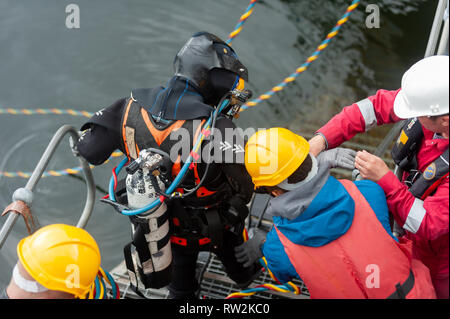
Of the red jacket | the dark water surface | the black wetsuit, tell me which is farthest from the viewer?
the dark water surface

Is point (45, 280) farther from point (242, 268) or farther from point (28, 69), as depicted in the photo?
point (28, 69)

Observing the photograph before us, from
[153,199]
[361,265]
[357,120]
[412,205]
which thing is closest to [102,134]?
[153,199]

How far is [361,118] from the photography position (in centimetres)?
283

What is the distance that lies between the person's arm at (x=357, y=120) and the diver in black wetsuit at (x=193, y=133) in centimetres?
57

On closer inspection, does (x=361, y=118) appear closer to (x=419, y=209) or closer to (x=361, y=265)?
(x=419, y=209)

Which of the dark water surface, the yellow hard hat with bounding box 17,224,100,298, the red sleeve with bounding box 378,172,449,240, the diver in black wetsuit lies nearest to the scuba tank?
the diver in black wetsuit

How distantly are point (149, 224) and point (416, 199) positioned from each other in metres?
1.52

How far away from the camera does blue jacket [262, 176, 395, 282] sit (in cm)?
204

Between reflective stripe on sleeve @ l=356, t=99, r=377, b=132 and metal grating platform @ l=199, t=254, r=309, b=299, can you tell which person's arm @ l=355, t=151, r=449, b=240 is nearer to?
reflective stripe on sleeve @ l=356, t=99, r=377, b=132

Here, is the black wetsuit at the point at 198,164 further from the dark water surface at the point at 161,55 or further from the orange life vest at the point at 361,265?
the dark water surface at the point at 161,55

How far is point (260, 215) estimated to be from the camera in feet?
13.0

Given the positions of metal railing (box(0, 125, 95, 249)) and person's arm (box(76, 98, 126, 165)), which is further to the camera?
person's arm (box(76, 98, 126, 165))

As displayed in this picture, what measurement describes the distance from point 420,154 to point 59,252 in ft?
6.63

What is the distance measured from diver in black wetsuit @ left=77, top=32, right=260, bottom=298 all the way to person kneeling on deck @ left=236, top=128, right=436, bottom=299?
19.0 inches
